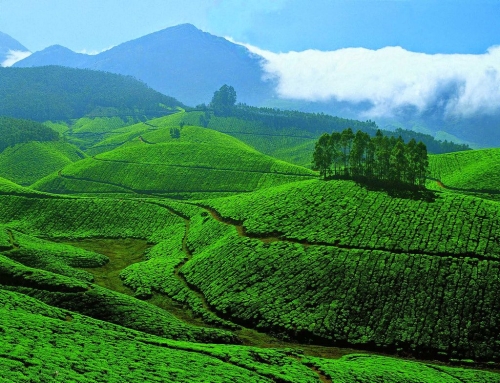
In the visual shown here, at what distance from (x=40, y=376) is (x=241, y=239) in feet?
230

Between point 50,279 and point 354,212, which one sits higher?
point 354,212

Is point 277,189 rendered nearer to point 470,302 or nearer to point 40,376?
Result: point 470,302

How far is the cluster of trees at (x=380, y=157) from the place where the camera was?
416 ft

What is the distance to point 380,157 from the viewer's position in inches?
5187

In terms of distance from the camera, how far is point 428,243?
310 ft

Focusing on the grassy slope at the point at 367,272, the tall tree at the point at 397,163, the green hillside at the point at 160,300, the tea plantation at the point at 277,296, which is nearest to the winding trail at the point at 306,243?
the grassy slope at the point at 367,272

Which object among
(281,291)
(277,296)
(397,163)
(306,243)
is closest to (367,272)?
(306,243)

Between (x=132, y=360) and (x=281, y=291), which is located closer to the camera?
(x=132, y=360)

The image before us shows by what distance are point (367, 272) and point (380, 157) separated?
51217 mm

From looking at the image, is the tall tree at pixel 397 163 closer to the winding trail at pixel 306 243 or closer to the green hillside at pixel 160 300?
the green hillside at pixel 160 300

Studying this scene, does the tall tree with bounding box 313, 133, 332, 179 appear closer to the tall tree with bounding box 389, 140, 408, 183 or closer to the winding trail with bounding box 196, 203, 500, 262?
the tall tree with bounding box 389, 140, 408, 183

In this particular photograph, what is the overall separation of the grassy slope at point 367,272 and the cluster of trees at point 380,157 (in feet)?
50.1

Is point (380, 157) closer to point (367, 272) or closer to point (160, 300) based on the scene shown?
point (367, 272)

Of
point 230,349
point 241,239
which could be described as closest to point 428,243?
point 241,239
